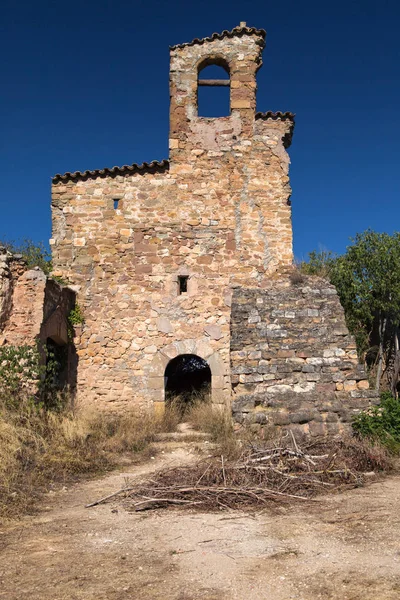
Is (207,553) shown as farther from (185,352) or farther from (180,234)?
(180,234)

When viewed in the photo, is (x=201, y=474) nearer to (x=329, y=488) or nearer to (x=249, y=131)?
(x=329, y=488)

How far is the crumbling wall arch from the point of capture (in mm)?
10981

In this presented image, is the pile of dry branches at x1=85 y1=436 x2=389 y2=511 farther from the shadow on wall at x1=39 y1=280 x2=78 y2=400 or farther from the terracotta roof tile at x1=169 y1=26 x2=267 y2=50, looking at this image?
the terracotta roof tile at x1=169 y1=26 x2=267 y2=50

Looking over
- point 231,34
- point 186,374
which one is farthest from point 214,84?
point 186,374

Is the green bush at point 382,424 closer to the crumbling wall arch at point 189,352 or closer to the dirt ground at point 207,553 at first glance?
the dirt ground at point 207,553

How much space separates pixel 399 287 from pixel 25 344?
1167cm

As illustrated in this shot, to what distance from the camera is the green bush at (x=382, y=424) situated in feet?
23.6

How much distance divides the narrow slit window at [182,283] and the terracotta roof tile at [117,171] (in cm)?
269

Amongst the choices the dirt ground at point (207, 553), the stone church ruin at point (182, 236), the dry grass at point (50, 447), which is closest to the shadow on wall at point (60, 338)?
the stone church ruin at point (182, 236)

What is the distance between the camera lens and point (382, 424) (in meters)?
7.56

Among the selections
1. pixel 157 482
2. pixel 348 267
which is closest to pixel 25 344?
pixel 157 482

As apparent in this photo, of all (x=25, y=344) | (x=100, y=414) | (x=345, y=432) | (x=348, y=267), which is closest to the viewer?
(x=345, y=432)

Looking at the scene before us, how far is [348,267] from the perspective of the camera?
55.0 ft

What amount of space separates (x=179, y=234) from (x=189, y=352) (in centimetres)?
280
